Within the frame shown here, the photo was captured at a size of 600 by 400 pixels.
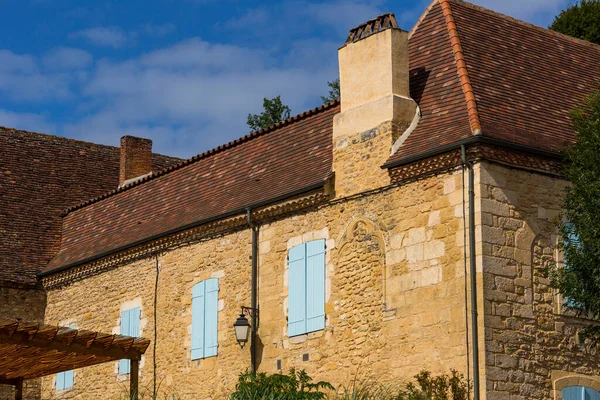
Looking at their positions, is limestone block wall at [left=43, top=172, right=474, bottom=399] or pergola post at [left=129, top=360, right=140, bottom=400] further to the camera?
pergola post at [left=129, top=360, right=140, bottom=400]

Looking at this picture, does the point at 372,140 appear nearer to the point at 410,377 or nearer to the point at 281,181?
the point at 281,181

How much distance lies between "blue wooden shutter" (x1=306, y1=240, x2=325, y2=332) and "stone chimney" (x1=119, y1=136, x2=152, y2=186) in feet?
37.3

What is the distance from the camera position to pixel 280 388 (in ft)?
61.0

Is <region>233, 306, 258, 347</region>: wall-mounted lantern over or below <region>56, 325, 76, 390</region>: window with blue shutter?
over

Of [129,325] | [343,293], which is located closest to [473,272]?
[343,293]

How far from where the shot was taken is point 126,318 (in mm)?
24734

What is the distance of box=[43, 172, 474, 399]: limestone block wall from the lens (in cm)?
1805

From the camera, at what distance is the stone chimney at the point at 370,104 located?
19531 mm

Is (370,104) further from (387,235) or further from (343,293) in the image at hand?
(343,293)

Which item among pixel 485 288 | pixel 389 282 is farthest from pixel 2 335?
pixel 485 288

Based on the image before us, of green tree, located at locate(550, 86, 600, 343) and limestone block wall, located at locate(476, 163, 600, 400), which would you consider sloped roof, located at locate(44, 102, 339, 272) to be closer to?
limestone block wall, located at locate(476, 163, 600, 400)

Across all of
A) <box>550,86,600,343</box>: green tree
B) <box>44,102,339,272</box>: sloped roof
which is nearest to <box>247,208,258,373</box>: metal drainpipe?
<box>44,102,339,272</box>: sloped roof

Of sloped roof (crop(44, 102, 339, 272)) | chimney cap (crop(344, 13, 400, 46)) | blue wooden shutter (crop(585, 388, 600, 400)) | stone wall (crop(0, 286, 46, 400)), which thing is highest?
chimney cap (crop(344, 13, 400, 46))

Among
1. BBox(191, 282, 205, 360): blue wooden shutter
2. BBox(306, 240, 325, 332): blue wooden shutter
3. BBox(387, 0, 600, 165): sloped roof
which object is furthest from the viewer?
BBox(191, 282, 205, 360): blue wooden shutter
